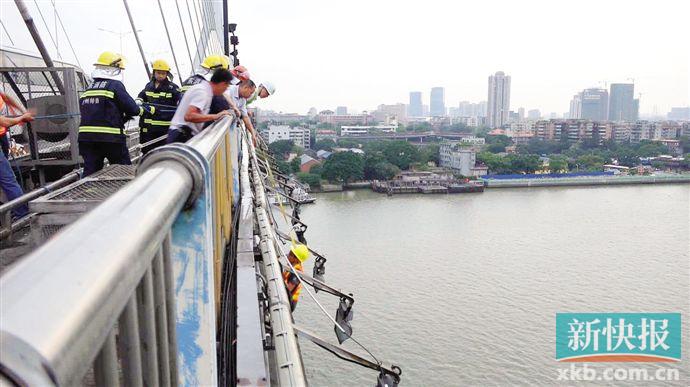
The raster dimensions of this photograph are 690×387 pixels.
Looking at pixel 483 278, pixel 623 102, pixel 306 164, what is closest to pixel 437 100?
pixel 623 102

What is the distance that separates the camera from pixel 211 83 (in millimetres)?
1634

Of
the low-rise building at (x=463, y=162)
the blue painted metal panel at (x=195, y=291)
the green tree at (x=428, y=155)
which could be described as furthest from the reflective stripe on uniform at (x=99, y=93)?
the green tree at (x=428, y=155)

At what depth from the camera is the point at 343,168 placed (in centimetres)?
1917

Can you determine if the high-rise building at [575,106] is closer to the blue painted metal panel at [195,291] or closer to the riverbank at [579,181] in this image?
the riverbank at [579,181]

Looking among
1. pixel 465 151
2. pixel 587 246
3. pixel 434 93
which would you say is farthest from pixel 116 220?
pixel 434 93

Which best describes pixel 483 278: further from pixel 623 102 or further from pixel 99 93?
pixel 623 102

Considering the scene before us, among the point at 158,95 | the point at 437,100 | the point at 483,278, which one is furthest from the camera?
the point at 437,100

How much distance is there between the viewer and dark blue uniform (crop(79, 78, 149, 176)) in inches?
70.9

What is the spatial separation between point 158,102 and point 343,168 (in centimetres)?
1700

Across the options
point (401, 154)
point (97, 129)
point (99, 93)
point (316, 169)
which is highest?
point (99, 93)

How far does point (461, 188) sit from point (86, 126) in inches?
672

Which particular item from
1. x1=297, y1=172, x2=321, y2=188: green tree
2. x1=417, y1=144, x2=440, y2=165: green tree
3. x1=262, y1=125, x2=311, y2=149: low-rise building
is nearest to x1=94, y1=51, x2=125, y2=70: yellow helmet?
x1=297, y1=172, x2=321, y2=188: green tree

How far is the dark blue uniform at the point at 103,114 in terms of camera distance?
1802 mm

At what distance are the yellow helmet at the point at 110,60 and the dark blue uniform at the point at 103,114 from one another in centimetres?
5
